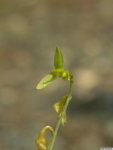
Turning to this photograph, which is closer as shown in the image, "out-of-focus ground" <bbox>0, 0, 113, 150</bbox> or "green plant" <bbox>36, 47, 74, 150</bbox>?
"green plant" <bbox>36, 47, 74, 150</bbox>

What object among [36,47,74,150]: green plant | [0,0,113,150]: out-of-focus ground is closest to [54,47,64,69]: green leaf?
[36,47,74,150]: green plant

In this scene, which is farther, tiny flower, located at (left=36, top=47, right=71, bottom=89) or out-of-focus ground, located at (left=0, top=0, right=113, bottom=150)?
out-of-focus ground, located at (left=0, top=0, right=113, bottom=150)

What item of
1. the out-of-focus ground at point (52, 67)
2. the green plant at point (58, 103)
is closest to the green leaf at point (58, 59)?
the green plant at point (58, 103)

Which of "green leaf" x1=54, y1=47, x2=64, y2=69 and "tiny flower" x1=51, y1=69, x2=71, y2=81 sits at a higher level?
"green leaf" x1=54, y1=47, x2=64, y2=69

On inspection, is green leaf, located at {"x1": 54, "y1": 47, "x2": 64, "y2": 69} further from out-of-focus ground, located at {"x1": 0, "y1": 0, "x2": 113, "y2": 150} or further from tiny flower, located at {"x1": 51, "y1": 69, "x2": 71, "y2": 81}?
out-of-focus ground, located at {"x1": 0, "y1": 0, "x2": 113, "y2": 150}

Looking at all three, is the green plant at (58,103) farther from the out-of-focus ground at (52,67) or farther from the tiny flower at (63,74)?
the out-of-focus ground at (52,67)

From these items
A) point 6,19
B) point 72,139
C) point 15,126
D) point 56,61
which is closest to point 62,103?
point 56,61

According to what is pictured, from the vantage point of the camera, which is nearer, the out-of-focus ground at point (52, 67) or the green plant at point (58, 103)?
the green plant at point (58, 103)

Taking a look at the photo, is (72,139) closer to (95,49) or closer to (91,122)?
(91,122)

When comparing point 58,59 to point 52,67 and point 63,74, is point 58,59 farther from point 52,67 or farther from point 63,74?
point 52,67
